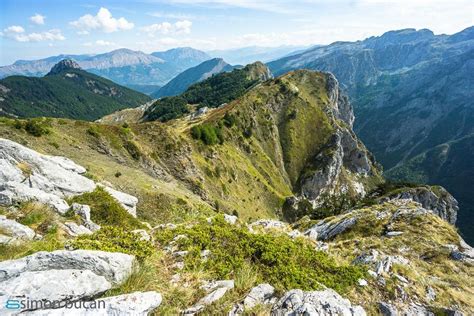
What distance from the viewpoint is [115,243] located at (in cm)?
1285

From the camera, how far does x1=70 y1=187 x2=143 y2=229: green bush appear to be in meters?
23.3

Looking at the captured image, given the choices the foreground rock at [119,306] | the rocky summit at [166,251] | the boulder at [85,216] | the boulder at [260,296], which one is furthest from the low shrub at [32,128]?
the boulder at [260,296]

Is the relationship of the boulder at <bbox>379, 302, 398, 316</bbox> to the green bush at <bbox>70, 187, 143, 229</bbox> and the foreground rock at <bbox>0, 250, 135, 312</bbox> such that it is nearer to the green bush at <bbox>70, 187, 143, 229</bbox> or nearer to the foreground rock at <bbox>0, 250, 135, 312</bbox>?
the foreground rock at <bbox>0, 250, 135, 312</bbox>

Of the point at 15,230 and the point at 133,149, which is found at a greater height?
the point at 15,230

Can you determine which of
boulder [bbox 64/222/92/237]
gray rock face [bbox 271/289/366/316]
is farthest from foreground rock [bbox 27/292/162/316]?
boulder [bbox 64/222/92/237]

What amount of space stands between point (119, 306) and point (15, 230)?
9.51m

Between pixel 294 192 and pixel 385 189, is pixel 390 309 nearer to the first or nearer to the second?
pixel 294 192

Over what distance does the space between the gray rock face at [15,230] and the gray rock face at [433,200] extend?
134 m

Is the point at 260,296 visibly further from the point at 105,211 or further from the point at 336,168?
the point at 336,168

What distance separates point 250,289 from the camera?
39.5ft

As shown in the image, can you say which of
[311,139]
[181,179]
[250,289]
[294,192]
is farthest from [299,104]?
[250,289]

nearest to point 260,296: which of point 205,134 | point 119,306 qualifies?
point 119,306

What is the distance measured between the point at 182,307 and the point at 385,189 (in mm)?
168900

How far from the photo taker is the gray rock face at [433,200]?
137562 mm
